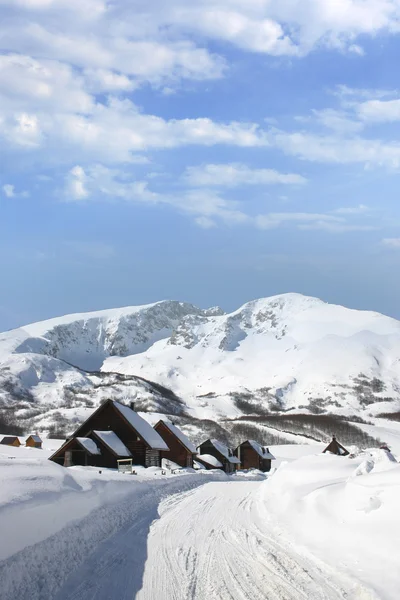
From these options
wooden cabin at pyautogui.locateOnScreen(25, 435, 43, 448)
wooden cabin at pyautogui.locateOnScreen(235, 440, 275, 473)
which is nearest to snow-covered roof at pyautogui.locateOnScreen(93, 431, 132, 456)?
wooden cabin at pyautogui.locateOnScreen(25, 435, 43, 448)

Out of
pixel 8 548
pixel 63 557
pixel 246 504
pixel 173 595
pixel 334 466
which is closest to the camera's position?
pixel 173 595

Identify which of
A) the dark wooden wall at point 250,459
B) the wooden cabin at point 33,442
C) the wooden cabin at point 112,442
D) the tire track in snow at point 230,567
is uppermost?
the tire track in snow at point 230,567

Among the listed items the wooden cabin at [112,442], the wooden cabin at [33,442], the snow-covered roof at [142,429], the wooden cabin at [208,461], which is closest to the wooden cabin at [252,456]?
the wooden cabin at [208,461]

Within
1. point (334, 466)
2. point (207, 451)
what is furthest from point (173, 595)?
point (207, 451)

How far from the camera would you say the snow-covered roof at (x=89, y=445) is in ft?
180

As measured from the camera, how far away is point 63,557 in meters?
11.4

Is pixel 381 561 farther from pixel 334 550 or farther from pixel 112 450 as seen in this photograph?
pixel 112 450

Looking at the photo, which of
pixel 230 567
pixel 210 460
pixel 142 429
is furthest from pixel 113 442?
pixel 230 567

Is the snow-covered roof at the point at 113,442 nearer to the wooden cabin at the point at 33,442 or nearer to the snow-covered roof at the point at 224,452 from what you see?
the snow-covered roof at the point at 224,452

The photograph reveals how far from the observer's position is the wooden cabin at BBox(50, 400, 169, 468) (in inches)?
2215

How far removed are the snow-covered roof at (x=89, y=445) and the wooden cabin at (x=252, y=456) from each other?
5975cm

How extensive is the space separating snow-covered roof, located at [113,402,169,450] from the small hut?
12.7 meters

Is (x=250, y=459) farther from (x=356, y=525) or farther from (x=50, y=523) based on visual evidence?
(x=50, y=523)

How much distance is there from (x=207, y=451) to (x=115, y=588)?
9272 centimetres
